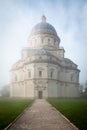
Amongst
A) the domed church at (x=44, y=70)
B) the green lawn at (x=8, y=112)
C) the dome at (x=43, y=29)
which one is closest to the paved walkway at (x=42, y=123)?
the green lawn at (x=8, y=112)

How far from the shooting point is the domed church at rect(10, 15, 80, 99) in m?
42.5

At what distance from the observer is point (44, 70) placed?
4284 centimetres

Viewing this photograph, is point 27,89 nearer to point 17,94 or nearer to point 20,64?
point 17,94

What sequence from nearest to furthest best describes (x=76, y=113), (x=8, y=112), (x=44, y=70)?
(x=76, y=113) → (x=8, y=112) → (x=44, y=70)

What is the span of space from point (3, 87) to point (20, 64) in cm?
2173

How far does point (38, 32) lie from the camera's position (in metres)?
51.4

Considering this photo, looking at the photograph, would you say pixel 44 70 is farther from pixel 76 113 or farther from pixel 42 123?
pixel 42 123

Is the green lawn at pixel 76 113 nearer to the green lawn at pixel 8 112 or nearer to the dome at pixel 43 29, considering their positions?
the green lawn at pixel 8 112

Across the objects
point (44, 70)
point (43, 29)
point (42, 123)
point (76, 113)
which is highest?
point (43, 29)

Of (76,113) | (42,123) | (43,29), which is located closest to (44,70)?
(43,29)

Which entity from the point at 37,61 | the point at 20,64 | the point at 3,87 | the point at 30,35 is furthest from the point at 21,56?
the point at 3,87

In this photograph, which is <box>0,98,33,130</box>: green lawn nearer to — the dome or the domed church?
the domed church

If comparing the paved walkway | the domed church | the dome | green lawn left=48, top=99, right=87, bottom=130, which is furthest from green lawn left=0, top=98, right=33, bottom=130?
the dome

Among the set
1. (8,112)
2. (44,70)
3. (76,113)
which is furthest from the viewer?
(44,70)
